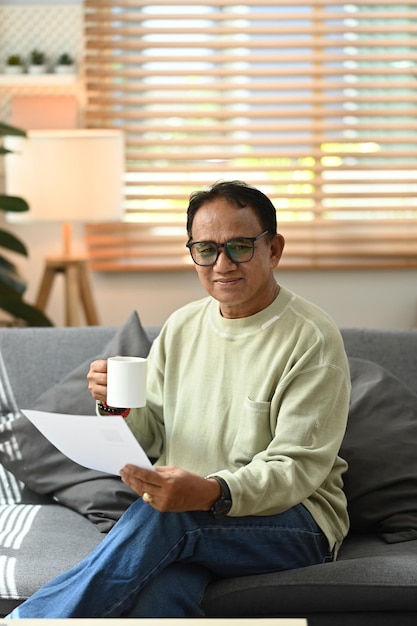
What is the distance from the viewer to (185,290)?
4426mm

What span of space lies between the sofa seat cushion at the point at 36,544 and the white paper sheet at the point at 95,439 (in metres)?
0.25

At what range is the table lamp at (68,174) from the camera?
3664mm

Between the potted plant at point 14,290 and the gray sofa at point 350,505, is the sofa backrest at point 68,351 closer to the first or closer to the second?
the gray sofa at point 350,505

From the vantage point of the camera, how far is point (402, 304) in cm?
445

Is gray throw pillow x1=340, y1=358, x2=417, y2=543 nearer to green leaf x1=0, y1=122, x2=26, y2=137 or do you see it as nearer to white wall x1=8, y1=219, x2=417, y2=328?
green leaf x1=0, y1=122, x2=26, y2=137

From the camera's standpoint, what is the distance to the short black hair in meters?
2.01

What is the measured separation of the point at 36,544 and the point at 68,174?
1866mm

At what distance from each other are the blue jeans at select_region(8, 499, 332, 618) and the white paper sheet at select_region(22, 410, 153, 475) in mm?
114

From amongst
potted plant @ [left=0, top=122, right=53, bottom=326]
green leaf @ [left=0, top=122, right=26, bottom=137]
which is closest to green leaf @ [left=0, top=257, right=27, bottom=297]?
potted plant @ [left=0, top=122, right=53, bottom=326]

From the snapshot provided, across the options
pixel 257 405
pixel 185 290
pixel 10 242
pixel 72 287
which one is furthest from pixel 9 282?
Result: pixel 257 405

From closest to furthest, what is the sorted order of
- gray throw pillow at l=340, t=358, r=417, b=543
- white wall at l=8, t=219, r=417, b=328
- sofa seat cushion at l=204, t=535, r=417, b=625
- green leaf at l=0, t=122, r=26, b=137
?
1. sofa seat cushion at l=204, t=535, r=417, b=625
2. gray throw pillow at l=340, t=358, r=417, b=543
3. green leaf at l=0, t=122, r=26, b=137
4. white wall at l=8, t=219, r=417, b=328

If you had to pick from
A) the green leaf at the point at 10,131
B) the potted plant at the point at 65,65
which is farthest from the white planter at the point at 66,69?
the green leaf at the point at 10,131

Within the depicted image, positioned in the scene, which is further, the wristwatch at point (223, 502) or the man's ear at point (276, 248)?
the man's ear at point (276, 248)

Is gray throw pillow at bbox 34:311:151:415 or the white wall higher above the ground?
gray throw pillow at bbox 34:311:151:415
